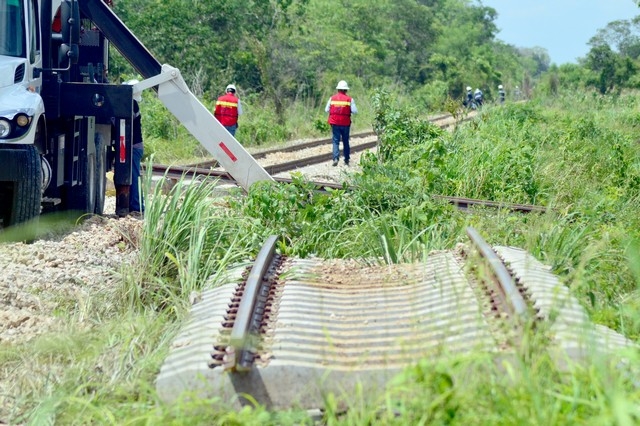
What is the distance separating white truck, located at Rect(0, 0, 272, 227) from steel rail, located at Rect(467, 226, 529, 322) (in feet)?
15.6

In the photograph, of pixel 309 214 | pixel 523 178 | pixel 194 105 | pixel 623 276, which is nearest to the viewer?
pixel 623 276

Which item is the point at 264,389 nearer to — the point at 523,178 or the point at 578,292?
the point at 578,292

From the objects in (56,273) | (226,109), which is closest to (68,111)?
(56,273)

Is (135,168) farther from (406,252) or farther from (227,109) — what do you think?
(227,109)

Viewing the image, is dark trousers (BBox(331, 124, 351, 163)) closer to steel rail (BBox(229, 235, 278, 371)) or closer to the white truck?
the white truck

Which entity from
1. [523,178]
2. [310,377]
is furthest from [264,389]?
[523,178]

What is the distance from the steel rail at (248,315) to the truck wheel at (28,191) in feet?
10.7

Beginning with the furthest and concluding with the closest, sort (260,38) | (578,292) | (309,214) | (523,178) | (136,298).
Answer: (260,38)
(523,178)
(309,214)
(136,298)
(578,292)

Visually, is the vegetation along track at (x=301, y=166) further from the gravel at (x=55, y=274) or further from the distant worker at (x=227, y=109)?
the distant worker at (x=227, y=109)

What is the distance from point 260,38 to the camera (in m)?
37.2

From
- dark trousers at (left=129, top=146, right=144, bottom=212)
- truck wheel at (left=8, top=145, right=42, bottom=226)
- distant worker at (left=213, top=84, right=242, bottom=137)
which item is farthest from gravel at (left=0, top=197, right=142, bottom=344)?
distant worker at (left=213, top=84, right=242, bottom=137)

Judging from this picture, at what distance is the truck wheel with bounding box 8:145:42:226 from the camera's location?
938 centimetres

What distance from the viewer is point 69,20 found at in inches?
403

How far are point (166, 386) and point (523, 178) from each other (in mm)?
8802
